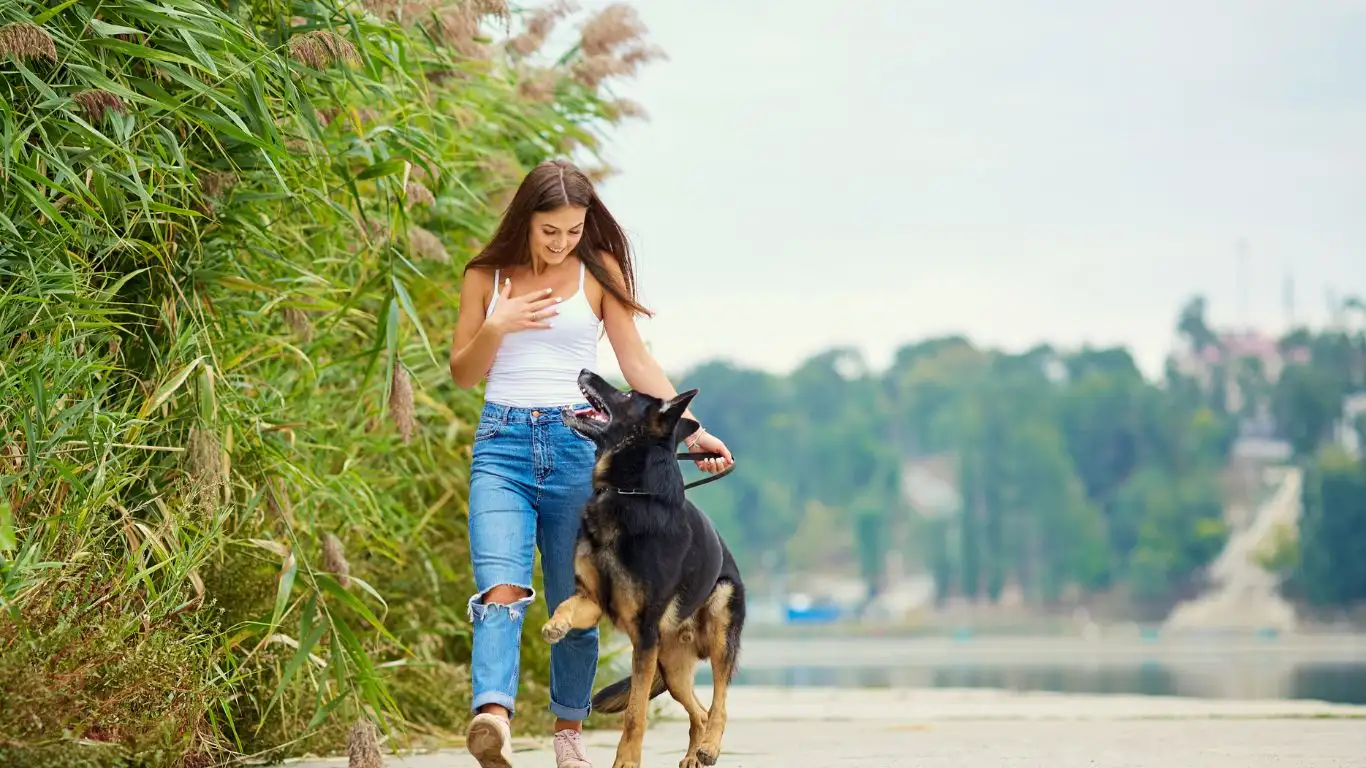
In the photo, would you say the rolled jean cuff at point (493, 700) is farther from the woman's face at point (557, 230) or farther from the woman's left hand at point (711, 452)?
the woman's face at point (557, 230)

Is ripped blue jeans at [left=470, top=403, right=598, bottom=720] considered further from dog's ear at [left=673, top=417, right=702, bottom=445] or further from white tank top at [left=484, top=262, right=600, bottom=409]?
dog's ear at [left=673, top=417, right=702, bottom=445]

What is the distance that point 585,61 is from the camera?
897 cm

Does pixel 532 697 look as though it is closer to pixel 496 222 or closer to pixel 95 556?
pixel 496 222

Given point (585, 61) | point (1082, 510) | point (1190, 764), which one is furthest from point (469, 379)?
point (1082, 510)

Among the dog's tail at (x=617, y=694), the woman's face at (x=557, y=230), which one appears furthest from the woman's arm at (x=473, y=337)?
the dog's tail at (x=617, y=694)

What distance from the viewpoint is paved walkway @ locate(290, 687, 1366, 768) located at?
21.4 ft

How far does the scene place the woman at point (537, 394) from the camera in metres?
5.29

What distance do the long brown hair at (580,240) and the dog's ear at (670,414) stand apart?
643mm

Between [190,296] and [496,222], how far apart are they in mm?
2705

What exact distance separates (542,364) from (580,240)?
0.44m

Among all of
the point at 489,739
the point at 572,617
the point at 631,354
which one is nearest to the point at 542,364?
the point at 631,354

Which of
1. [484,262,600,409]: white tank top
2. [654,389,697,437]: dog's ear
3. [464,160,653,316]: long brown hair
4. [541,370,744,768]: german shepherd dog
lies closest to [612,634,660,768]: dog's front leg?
[541,370,744,768]: german shepherd dog

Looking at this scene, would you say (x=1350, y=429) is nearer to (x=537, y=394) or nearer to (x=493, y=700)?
(x=537, y=394)

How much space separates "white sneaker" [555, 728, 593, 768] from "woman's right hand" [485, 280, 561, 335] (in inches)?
49.6
